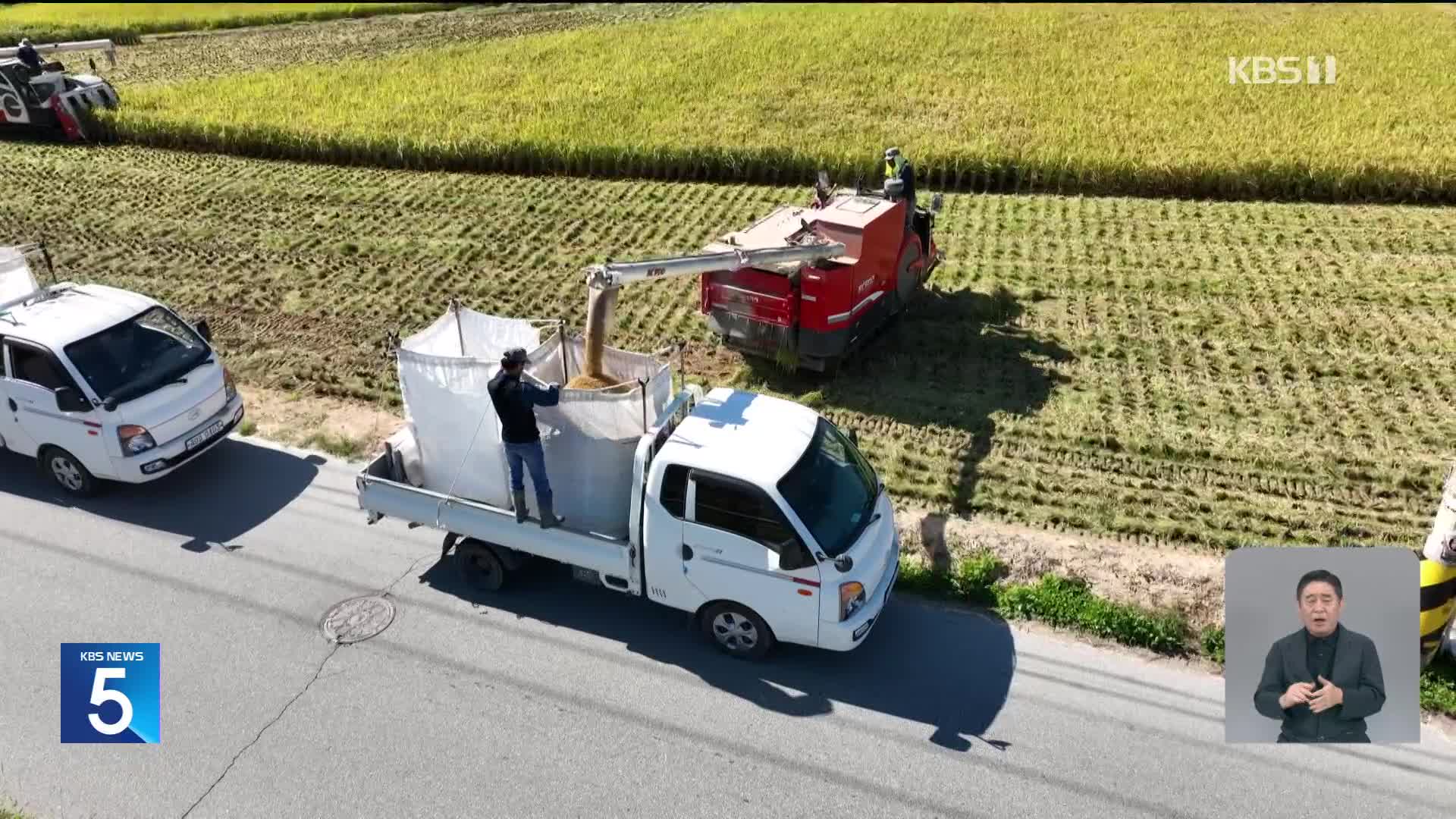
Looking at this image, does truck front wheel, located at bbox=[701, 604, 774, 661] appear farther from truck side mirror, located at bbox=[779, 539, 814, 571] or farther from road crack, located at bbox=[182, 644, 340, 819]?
road crack, located at bbox=[182, 644, 340, 819]

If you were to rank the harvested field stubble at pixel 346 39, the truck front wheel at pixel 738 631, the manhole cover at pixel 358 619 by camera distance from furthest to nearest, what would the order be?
the harvested field stubble at pixel 346 39 < the manhole cover at pixel 358 619 < the truck front wheel at pixel 738 631

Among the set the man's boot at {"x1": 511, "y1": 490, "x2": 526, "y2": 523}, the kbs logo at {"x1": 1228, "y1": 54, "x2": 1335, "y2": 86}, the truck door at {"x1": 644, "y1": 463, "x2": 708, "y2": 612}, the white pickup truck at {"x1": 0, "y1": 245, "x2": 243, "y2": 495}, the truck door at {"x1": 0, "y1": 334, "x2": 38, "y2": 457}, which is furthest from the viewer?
the kbs logo at {"x1": 1228, "y1": 54, "x2": 1335, "y2": 86}

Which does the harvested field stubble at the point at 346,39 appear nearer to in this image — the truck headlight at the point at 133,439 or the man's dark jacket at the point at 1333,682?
the truck headlight at the point at 133,439

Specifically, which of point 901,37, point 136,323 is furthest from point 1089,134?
point 136,323

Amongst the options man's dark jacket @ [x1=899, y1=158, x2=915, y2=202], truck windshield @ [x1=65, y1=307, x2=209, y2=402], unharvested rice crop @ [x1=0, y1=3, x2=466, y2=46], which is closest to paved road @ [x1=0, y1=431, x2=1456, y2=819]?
truck windshield @ [x1=65, y1=307, x2=209, y2=402]

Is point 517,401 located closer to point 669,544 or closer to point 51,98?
point 669,544

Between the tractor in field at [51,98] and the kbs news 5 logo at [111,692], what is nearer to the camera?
the kbs news 5 logo at [111,692]

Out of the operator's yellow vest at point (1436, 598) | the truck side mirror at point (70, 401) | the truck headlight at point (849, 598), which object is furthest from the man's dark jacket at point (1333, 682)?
the truck side mirror at point (70, 401)
